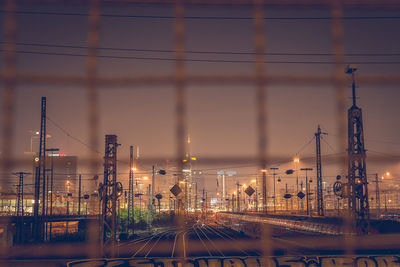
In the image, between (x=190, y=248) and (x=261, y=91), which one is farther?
(x=190, y=248)

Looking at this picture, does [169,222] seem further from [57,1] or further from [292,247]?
[57,1]

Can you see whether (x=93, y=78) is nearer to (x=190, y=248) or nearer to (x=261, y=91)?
(x=261, y=91)

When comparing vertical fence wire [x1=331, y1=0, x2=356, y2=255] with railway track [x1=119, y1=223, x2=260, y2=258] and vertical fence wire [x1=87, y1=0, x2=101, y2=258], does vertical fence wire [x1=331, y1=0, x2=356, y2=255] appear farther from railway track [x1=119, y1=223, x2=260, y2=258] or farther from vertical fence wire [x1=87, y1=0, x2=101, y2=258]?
railway track [x1=119, y1=223, x2=260, y2=258]

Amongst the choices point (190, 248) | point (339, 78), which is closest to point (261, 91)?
point (339, 78)

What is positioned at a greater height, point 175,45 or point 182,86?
point 175,45

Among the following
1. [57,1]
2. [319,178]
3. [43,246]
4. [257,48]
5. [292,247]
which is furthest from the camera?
[319,178]

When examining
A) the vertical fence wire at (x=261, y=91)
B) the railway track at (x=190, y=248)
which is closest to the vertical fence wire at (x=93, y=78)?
the vertical fence wire at (x=261, y=91)

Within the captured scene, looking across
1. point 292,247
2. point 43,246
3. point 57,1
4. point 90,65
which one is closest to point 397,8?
point 90,65

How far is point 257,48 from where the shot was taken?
5008 mm

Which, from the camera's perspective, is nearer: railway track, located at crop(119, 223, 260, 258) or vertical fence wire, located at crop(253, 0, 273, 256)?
vertical fence wire, located at crop(253, 0, 273, 256)

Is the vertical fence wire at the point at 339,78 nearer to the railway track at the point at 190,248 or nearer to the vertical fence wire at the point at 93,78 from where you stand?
the vertical fence wire at the point at 93,78

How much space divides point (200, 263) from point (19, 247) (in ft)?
98.6

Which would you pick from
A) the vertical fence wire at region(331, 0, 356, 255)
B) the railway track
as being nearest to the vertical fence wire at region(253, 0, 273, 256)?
the vertical fence wire at region(331, 0, 356, 255)

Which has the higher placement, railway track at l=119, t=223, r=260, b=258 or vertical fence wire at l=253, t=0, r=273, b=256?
vertical fence wire at l=253, t=0, r=273, b=256
